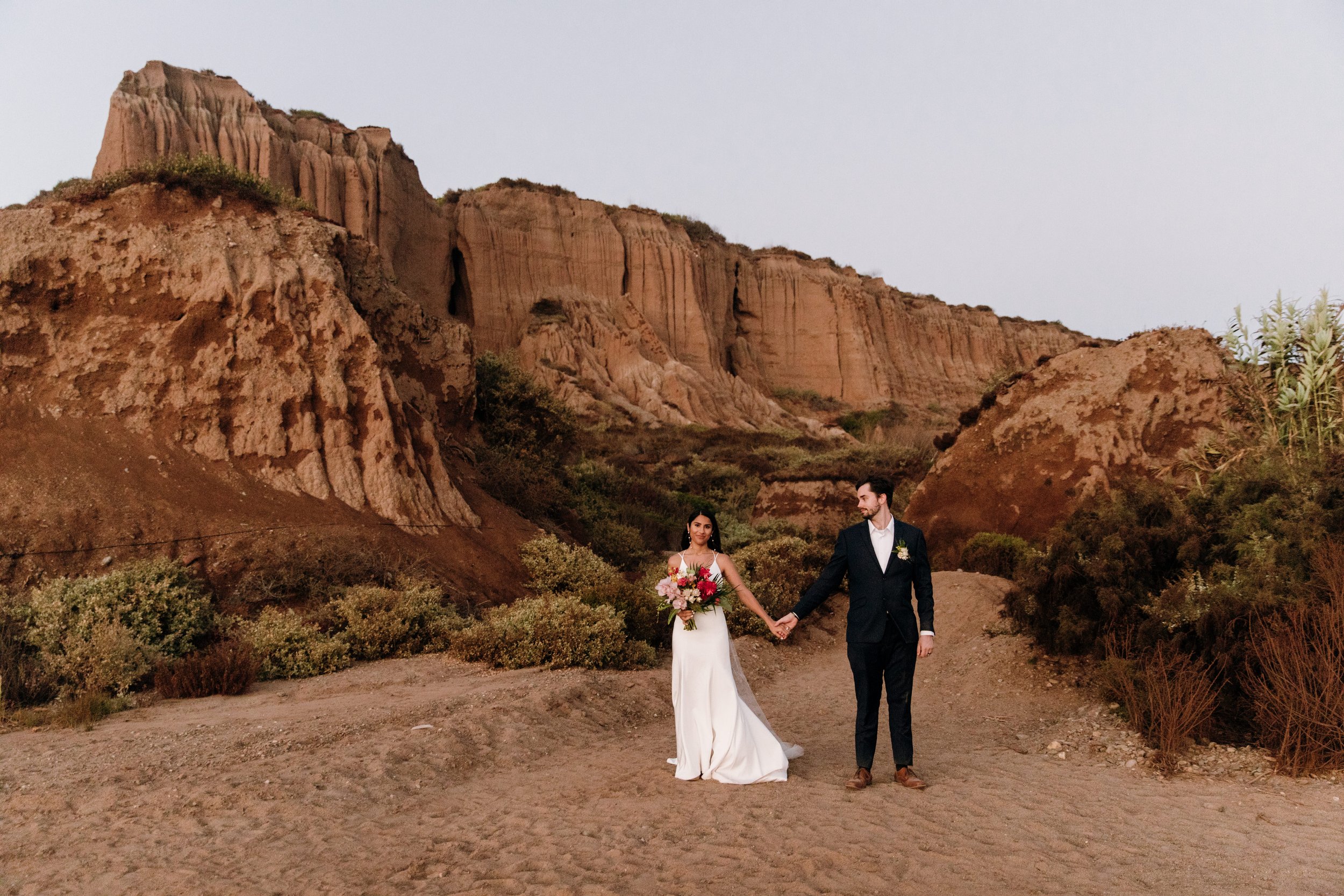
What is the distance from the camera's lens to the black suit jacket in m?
5.63

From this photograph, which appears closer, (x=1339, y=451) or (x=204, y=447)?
(x=1339, y=451)

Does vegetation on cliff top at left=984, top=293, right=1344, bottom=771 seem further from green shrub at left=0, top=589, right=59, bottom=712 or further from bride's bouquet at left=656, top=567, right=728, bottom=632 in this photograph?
green shrub at left=0, top=589, right=59, bottom=712

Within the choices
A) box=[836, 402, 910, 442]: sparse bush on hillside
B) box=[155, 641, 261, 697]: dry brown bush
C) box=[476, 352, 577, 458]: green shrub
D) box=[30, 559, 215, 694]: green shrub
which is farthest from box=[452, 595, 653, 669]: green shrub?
box=[836, 402, 910, 442]: sparse bush on hillside

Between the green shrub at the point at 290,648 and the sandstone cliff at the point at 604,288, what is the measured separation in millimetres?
25744

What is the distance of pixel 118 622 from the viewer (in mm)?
8945

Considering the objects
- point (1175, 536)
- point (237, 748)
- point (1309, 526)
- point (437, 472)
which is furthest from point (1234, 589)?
point (437, 472)

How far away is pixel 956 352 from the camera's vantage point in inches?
2749

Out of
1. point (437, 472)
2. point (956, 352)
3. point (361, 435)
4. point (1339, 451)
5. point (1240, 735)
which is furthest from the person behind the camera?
point (956, 352)

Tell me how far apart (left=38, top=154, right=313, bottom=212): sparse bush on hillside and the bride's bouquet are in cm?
1173

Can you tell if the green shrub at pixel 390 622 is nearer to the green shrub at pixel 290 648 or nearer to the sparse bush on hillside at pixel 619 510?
the green shrub at pixel 290 648

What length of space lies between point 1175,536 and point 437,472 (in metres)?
10.2

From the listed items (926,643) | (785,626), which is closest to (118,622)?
(785,626)

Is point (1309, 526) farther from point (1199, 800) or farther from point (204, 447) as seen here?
point (204, 447)

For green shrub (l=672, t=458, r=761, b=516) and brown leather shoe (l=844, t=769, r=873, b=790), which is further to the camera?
green shrub (l=672, t=458, r=761, b=516)
